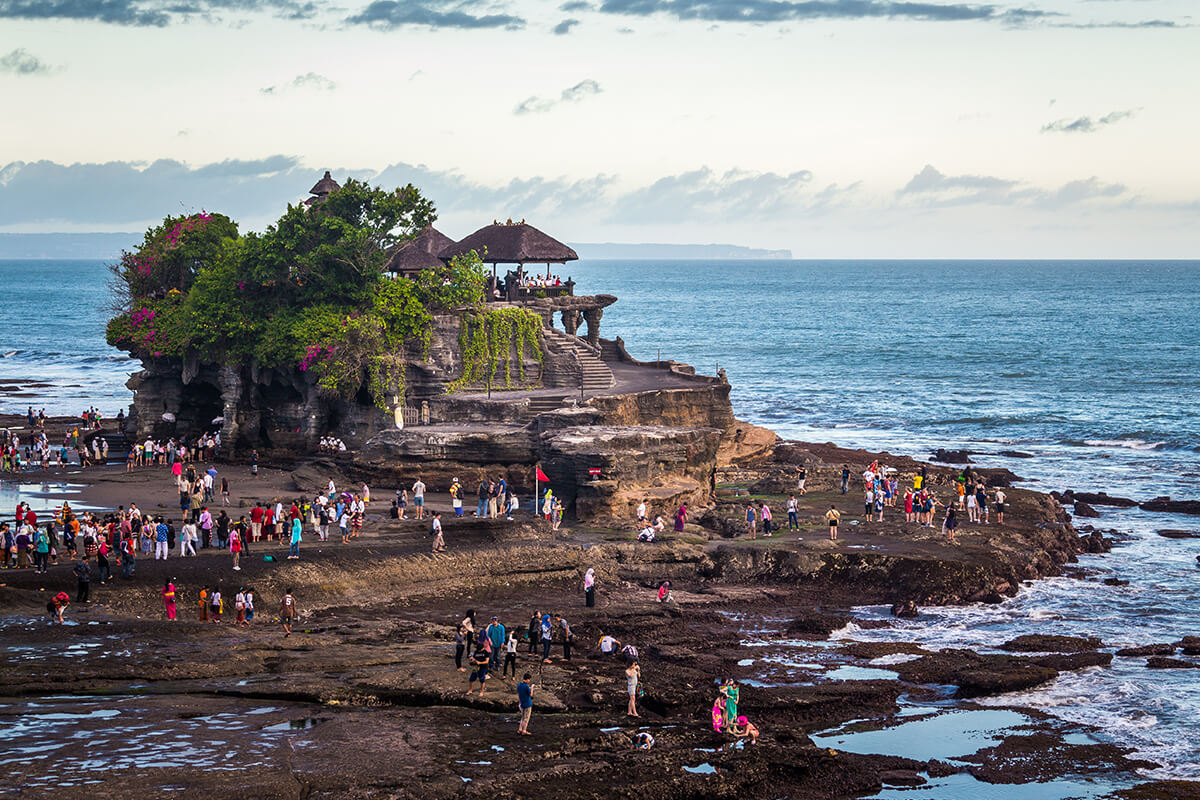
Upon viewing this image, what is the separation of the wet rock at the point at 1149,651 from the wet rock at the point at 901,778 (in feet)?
31.4

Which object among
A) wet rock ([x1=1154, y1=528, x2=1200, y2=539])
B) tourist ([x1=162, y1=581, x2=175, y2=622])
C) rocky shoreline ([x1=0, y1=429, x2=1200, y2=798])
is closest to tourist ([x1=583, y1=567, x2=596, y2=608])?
rocky shoreline ([x1=0, y1=429, x2=1200, y2=798])

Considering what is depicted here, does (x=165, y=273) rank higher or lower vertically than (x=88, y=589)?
higher

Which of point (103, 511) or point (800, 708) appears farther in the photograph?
point (103, 511)

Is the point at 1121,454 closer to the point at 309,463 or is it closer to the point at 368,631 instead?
the point at 309,463

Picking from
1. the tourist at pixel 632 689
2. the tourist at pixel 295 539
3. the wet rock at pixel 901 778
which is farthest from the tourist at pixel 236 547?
the wet rock at pixel 901 778

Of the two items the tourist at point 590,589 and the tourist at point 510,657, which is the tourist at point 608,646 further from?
the tourist at point 590,589

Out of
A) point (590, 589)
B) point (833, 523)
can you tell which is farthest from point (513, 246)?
point (590, 589)

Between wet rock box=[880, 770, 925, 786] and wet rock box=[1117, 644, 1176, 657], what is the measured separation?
9577 millimetres

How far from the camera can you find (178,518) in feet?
118

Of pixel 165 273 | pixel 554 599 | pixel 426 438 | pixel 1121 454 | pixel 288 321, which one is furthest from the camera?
pixel 1121 454

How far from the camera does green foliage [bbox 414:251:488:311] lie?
47094 mm

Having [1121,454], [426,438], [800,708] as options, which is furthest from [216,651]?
[1121,454]

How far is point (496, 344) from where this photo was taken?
47.9 meters

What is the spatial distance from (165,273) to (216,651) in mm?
31988
